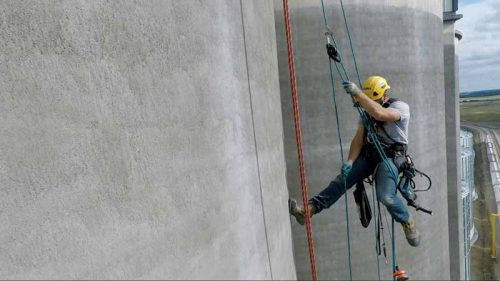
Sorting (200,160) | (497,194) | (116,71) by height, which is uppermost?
(116,71)

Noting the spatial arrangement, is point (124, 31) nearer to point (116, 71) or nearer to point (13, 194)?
point (116, 71)

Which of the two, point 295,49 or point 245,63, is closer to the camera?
point 245,63

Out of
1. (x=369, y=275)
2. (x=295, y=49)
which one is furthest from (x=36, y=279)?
(x=369, y=275)

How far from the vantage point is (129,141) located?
7.07 ft

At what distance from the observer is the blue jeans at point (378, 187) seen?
13.3 ft

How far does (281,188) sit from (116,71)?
106 inches

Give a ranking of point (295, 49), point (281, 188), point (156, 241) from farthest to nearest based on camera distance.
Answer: point (295, 49) < point (281, 188) < point (156, 241)

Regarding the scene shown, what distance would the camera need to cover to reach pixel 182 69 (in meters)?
2.58

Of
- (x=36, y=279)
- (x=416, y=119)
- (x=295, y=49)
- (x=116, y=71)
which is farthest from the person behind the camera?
(x=416, y=119)

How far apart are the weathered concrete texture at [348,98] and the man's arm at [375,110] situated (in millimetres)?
2869

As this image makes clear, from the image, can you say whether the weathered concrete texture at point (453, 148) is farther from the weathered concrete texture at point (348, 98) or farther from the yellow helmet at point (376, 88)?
the yellow helmet at point (376, 88)

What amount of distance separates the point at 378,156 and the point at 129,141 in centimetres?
304

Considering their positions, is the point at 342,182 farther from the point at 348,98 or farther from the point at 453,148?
the point at 453,148

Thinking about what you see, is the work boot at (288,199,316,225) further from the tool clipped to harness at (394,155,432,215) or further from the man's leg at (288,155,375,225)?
the tool clipped to harness at (394,155,432,215)
